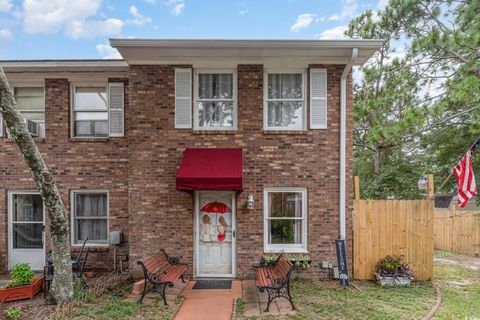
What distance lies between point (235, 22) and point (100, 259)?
917cm

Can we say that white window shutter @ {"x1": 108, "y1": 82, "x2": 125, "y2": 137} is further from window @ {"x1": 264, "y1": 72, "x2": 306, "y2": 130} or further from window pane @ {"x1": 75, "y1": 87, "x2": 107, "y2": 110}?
window @ {"x1": 264, "y1": 72, "x2": 306, "y2": 130}

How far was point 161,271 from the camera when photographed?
6.16 metres

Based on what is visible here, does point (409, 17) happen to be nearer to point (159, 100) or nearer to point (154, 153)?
point (159, 100)

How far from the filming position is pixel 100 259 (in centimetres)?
799

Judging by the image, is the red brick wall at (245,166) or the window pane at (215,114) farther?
the window pane at (215,114)

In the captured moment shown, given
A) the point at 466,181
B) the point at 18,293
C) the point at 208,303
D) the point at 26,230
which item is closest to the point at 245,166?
the point at 208,303

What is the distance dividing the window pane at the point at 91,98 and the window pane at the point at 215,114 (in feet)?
9.64

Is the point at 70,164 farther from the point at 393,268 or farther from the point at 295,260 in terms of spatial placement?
the point at 393,268

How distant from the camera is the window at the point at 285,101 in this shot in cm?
740

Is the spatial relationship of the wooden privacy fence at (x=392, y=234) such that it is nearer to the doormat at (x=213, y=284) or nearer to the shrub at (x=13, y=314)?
the doormat at (x=213, y=284)

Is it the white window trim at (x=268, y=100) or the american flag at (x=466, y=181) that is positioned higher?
the white window trim at (x=268, y=100)

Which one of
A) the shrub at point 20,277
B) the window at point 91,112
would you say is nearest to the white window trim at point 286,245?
the window at point 91,112

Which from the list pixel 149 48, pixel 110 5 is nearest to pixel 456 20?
pixel 149 48

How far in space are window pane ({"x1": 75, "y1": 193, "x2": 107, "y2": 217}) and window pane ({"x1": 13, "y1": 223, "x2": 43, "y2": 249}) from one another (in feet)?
4.18
